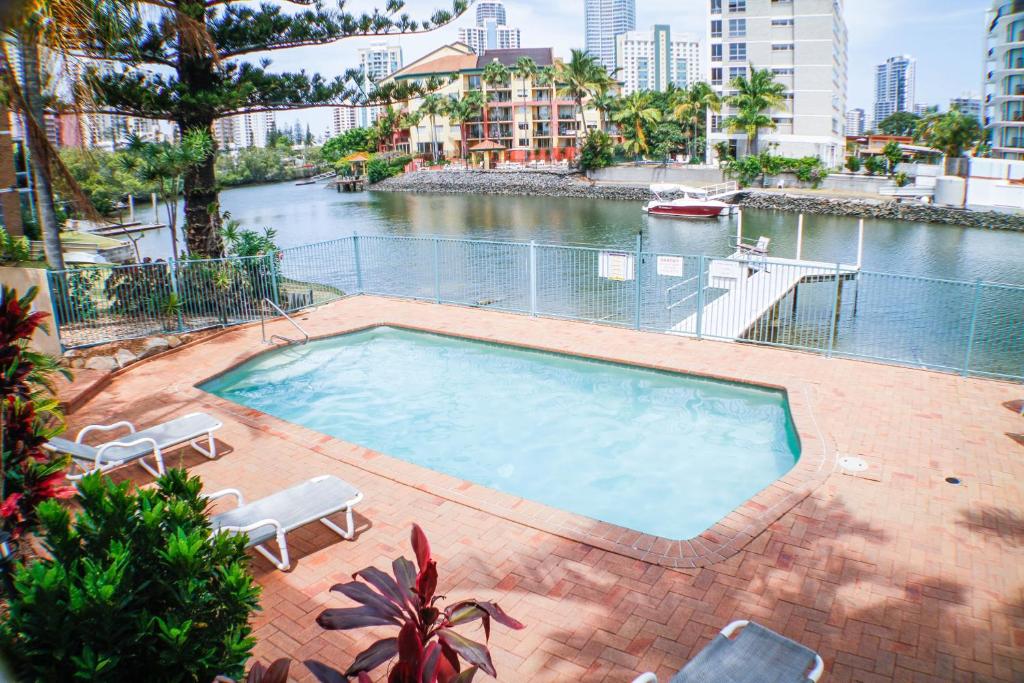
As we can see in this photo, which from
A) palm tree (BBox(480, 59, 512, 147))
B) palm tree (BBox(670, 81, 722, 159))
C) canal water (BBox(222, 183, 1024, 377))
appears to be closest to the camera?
canal water (BBox(222, 183, 1024, 377))

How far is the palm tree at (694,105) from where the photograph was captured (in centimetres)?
6053

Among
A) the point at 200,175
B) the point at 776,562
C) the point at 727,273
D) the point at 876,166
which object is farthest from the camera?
the point at 876,166

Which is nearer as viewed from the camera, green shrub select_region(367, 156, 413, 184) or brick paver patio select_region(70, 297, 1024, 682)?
brick paver patio select_region(70, 297, 1024, 682)

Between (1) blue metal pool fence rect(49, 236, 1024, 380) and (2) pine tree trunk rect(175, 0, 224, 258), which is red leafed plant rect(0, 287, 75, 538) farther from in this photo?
(2) pine tree trunk rect(175, 0, 224, 258)

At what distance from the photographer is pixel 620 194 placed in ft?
190

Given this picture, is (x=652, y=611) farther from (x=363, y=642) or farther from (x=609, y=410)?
(x=609, y=410)

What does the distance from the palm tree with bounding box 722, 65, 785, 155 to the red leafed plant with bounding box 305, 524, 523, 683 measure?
5902cm

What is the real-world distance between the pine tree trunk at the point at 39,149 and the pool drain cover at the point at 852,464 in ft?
36.4

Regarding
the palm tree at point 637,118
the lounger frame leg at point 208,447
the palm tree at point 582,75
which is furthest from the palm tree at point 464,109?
the lounger frame leg at point 208,447

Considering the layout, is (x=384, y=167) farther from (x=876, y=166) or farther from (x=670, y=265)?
(x=670, y=265)

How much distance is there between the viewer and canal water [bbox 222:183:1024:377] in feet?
56.5

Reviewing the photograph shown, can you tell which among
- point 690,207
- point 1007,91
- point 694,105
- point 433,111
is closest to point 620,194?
point 690,207

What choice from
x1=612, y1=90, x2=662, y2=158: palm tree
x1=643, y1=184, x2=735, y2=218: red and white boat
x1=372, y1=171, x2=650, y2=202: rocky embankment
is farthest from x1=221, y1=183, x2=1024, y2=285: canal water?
x1=612, y1=90, x2=662, y2=158: palm tree

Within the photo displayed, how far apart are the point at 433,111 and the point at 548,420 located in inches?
3139
